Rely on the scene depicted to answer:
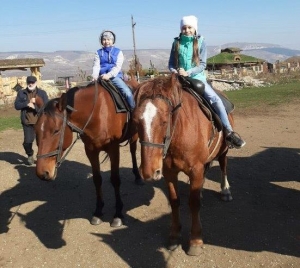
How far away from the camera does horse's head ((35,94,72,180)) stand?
12.5ft

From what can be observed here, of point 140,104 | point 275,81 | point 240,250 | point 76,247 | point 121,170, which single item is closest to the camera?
point 140,104

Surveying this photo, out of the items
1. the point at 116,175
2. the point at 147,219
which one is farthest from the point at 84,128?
the point at 147,219

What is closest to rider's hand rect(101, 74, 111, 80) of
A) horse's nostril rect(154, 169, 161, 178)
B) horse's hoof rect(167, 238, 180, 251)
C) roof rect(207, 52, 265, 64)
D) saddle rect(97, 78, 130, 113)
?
saddle rect(97, 78, 130, 113)

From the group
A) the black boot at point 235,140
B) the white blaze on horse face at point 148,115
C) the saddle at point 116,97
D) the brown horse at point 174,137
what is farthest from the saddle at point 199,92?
the saddle at point 116,97

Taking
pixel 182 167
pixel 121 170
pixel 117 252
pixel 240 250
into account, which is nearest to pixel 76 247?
pixel 117 252

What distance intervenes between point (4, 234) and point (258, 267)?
338 centimetres

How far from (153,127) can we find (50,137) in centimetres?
149

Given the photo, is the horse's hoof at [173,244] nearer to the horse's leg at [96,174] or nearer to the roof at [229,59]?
the horse's leg at [96,174]

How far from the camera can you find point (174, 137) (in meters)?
3.42

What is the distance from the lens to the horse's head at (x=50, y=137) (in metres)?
3.82

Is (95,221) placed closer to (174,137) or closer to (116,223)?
(116,223)

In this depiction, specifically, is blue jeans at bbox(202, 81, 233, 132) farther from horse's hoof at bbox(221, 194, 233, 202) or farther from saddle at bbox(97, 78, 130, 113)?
horse's hoof at bbox(221, 194, 233, 202)

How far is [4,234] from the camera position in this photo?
4602 mm

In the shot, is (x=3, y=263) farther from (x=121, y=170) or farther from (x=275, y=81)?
(x=275, y=81)
